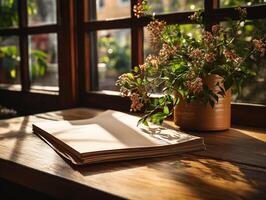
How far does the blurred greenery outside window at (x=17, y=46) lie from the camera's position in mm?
1942

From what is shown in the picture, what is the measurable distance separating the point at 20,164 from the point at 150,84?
393mm

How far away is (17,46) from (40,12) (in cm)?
23

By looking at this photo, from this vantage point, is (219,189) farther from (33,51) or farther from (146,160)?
(33,51)

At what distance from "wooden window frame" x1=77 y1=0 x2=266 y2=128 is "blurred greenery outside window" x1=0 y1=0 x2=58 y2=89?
0.28 meters

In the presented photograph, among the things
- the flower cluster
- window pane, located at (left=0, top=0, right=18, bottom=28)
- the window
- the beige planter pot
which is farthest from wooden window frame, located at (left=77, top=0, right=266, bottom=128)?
window pane, located at (left=0, top=0, right=18, bottom=28)

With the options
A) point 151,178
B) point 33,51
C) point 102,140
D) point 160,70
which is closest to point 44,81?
point 33,51

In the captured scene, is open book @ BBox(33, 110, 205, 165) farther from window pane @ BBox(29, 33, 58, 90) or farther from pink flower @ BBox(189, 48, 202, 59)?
window pane @ BBox(29, 33, 58, 90)

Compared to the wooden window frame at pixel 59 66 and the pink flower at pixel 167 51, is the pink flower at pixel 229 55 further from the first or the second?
the wooden window frame at pixel 59 66

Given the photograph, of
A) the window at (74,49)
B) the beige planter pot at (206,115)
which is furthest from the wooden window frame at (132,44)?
the beige planter pot at (206,115)

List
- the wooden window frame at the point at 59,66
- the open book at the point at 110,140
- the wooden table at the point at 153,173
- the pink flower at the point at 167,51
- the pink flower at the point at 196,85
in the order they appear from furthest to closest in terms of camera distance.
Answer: the wooden window frame at the point at 59,66, the pink flower at the point at 167,51, the pink flower at the point at 196,85, the open book at the point at 110,140, the wooden table at the point at 153,173

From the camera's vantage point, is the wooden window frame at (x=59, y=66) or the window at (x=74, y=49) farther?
the wooden window frame at (x=59, y=66)

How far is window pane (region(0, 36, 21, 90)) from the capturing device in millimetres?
2059

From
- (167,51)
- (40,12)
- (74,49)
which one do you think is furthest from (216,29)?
(40,12)

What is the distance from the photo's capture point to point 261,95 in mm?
1362
